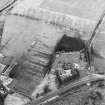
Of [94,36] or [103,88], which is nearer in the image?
[103,88]

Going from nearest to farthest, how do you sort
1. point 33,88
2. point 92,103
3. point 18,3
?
point 92,103
point 33,88
point 18,3

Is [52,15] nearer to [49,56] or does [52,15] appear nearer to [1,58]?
[49,56]

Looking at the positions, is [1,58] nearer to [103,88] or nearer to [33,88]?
[33,88]

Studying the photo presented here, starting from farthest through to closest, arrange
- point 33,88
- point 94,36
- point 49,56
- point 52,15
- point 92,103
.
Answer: point 52,15, point 94,36, point 49,56, point 33,88, point 92,103

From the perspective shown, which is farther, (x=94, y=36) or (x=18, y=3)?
(x=18, y=3)

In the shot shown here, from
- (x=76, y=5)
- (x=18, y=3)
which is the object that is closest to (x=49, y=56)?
(x=76, y=5)

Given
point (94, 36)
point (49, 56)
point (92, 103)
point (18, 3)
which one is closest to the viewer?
point (92, 103)

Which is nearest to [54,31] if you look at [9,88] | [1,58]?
[1,58]

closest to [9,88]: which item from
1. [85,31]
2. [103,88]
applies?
[103,88]

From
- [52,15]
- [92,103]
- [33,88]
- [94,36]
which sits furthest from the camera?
[52,15]
